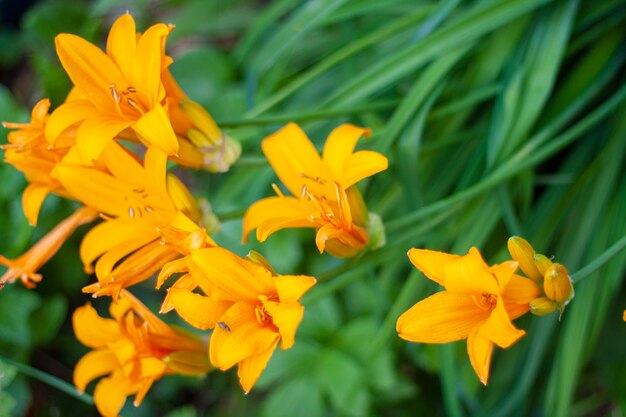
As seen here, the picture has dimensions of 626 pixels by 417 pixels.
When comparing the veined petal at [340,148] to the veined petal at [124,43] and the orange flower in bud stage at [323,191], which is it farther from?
the veined petal at [124,43]

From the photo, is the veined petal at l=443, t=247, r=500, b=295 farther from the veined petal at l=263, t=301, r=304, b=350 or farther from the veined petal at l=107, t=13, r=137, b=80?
the veined petal at l=107, t=13, r=137, b=80

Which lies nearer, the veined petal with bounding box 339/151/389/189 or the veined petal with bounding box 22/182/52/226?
the veined petal with bounding box 339/151/389/189

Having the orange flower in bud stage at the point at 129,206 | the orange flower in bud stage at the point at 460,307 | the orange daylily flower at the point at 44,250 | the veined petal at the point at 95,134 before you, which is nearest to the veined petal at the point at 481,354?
the orange flower in bud stage at the point at 460,307

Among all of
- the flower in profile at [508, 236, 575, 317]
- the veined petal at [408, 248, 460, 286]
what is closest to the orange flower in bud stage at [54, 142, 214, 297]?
the veined petal at [408, 248, 460, 286]

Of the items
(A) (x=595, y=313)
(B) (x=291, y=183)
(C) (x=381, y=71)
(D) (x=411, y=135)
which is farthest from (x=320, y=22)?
(A) (x=595, y=313)

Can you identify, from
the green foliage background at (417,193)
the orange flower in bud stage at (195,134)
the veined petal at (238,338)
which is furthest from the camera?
the green foliage background at (417,193)

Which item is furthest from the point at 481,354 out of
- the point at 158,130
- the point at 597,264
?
the point at 158,130

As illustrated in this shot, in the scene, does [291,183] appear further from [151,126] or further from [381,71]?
[381,71]

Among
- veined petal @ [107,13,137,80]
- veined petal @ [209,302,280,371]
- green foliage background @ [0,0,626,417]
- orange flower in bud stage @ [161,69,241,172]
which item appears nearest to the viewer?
veined petal @ [209,302,280,371]
